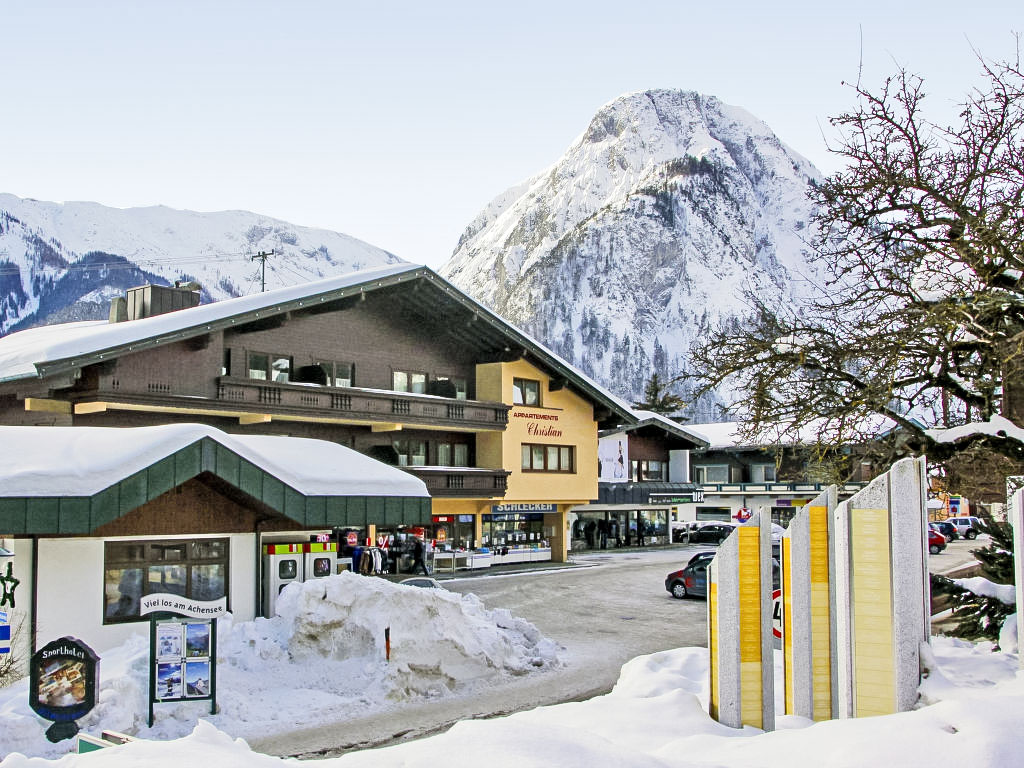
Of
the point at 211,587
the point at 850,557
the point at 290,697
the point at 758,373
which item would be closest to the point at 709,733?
the point at 850,557

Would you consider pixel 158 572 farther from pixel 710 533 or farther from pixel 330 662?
pixel 710 533

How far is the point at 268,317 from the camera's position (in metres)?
34.6

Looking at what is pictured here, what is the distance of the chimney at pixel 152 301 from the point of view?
40.3 meters

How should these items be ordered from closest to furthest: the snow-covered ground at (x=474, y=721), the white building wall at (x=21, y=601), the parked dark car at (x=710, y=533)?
the snow-covered ground at (x=474, y=721) < the white building wall at (x=21, y=601) < the parked dark car at (x=710, y=533)

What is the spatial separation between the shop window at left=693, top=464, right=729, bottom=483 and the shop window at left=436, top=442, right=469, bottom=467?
3601 centimetres

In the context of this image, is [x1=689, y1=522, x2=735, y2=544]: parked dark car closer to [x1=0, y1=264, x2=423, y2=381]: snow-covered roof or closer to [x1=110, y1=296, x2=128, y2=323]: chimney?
[x1=0, y1=264, x2=423, y2=381]: snow-covered roof

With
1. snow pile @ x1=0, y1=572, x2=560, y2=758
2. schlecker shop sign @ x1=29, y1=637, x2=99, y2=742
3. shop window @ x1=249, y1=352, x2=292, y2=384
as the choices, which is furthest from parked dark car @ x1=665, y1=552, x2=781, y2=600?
schlecker shop sign @ x1=29, y1=637, x2=99, y2=742

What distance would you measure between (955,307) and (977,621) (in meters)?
4.10

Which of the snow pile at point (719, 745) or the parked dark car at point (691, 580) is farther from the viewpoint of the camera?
the parked dark car at point (691, 580)

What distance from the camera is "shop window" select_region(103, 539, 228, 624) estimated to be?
18078 mm

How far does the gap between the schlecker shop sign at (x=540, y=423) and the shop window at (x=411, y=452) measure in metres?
4.69

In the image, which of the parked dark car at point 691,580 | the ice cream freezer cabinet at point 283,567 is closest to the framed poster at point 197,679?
the ice cream freezer cabinet at point 283,567

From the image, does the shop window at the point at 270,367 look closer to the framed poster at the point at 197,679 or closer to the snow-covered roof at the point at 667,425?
the framed poster at the point at 197,679

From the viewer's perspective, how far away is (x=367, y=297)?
39.0 m
